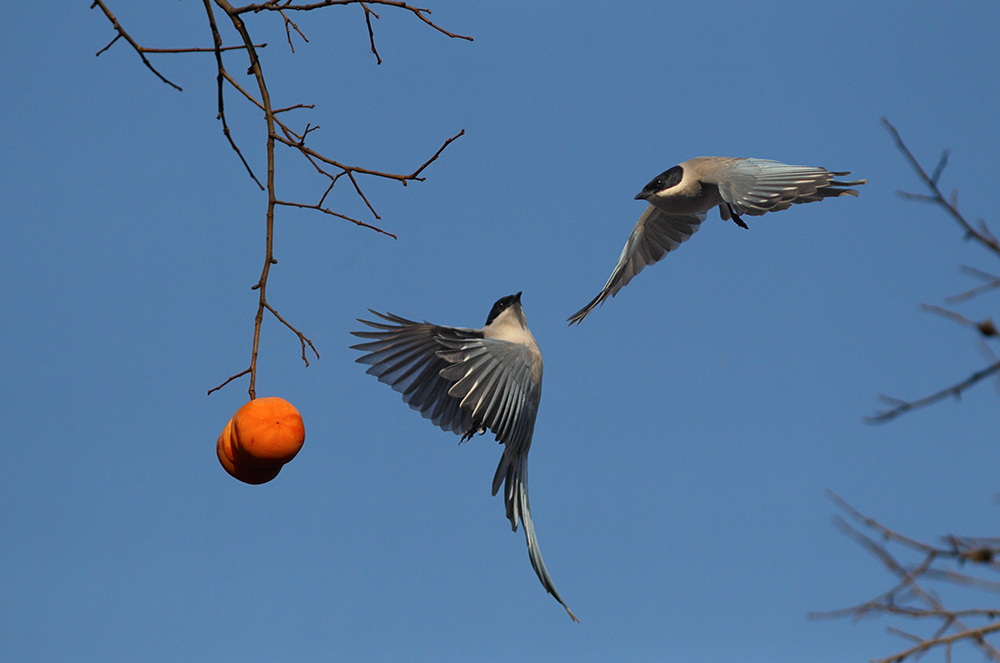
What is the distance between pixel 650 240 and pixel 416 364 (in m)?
1.34

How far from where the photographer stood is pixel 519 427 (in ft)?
8.65

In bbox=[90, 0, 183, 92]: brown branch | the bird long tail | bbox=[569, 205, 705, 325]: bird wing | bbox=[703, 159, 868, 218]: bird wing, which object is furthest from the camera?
bbox=[569, 205, 705, 325]: bird wing

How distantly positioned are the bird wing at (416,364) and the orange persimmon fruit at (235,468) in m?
0.62

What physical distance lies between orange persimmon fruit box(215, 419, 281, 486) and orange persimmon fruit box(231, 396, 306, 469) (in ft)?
0.10

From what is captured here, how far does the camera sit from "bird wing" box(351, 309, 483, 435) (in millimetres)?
2805

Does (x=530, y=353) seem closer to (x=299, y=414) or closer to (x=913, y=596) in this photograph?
(x=299, y=414)

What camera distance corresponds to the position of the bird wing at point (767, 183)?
2877 millimetres

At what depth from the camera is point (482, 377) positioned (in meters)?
2.52

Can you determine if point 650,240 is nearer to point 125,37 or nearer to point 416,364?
point 416,364

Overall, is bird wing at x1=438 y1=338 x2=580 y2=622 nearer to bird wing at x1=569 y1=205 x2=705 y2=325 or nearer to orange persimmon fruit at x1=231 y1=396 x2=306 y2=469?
orange persimmon fruit at x1=231 y1=396 x2=306 y2=469

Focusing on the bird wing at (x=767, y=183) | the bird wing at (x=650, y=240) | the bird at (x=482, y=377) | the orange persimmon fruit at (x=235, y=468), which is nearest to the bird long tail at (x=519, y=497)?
the bird at (x=482, y=377)

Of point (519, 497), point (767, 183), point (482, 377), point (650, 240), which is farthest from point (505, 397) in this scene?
point (650, 240)

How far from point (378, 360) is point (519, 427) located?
0.52 m

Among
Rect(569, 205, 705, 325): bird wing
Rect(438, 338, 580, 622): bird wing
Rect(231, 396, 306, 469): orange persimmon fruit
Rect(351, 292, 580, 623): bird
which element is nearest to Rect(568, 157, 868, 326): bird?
Rect(569, 205, 705, 325): bird wing
